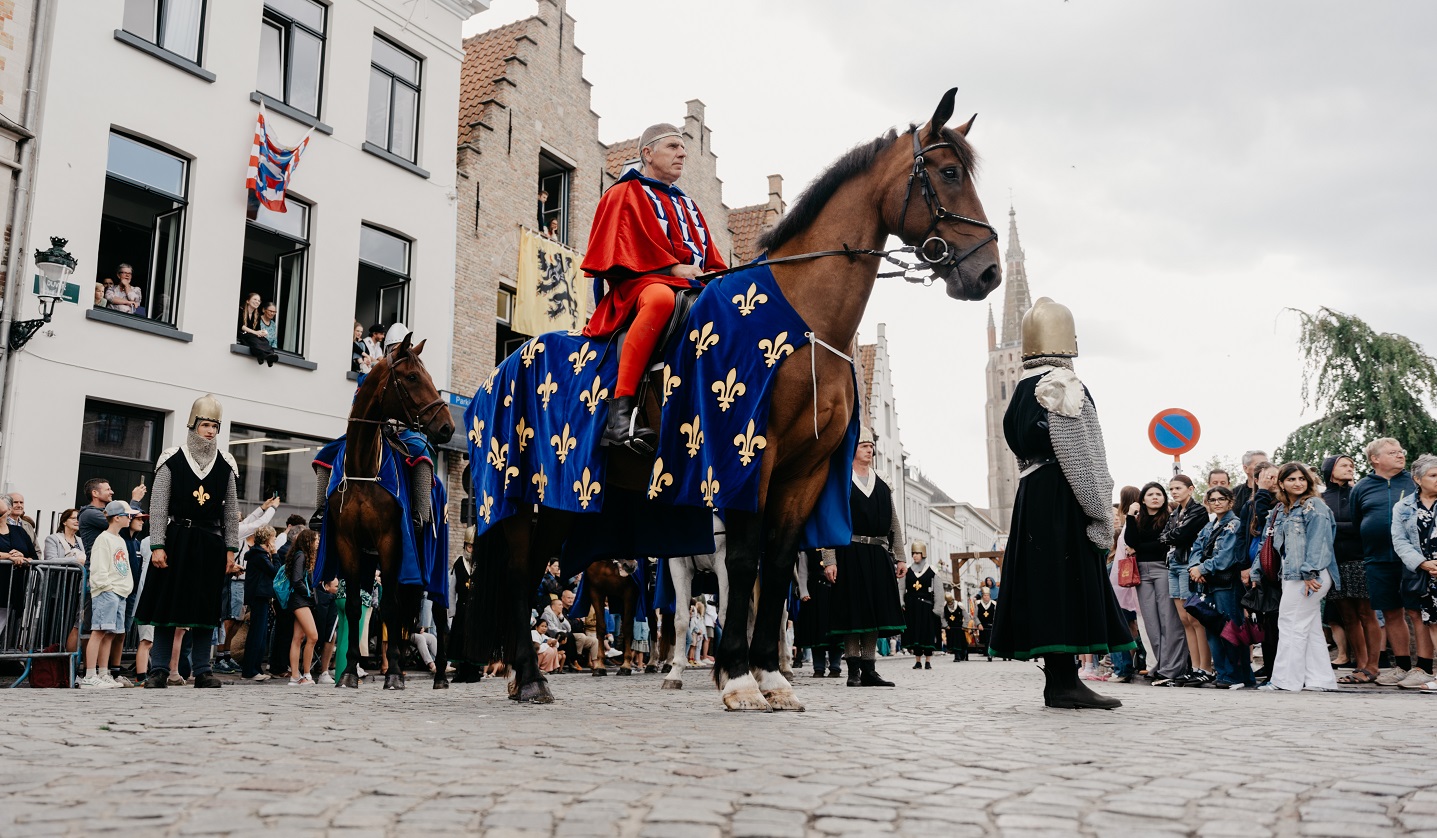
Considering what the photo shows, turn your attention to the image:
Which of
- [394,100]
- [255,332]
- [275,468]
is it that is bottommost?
[275,468]

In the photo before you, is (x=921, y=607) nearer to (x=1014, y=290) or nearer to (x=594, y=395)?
(x=594, y=395)

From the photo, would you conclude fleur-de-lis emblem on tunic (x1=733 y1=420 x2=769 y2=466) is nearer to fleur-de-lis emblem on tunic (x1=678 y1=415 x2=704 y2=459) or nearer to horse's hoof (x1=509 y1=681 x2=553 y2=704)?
fleur-de-lis emblem on tunic (x1=678 y1=415 x2=704 y2=459)

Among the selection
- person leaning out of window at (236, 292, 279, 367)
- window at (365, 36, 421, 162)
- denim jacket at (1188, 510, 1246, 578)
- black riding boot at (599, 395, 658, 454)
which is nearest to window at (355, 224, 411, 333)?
window at (365, 36, 421, 162)

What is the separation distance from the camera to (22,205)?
13.8 meters

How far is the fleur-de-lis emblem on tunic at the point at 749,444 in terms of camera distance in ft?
18.9

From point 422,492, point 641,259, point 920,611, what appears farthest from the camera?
point 920,611

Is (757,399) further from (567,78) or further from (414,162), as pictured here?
(567,78)

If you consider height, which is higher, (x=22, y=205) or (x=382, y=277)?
(x=382, y=277)

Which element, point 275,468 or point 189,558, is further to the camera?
point 275,468

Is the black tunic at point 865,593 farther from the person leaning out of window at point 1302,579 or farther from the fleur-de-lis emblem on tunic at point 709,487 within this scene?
the fleur-de-lis emblem on tunic at point 709,487

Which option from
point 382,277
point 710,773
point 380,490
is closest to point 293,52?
point 382,277

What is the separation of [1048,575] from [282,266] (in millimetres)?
14931

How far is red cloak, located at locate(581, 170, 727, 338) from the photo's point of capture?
6.40 meters

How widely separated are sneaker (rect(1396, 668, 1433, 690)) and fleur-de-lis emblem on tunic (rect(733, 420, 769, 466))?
6.99 metres
